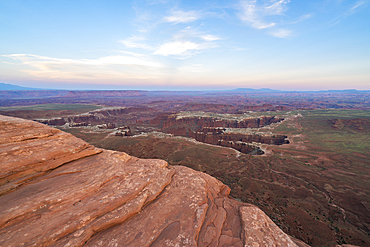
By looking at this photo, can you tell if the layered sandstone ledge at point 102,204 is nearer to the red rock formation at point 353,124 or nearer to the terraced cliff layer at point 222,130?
the terraced cliff layer at point 222,130

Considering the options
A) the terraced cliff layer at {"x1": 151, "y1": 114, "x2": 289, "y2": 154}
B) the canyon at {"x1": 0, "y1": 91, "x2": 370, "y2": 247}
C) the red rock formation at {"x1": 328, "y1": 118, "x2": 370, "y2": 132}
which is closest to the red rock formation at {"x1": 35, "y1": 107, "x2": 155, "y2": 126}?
the terraced cliff layer at {"x1": 151, "y1": 114, "x2": 289, "y2": 154}

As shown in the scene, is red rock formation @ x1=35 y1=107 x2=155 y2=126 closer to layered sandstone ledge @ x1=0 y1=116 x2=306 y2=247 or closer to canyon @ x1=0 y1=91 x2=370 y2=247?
canyon @ x1=0 y1=91 x2=370 y2=247

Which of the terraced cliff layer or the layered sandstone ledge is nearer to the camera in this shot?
the layered sandstone ledge

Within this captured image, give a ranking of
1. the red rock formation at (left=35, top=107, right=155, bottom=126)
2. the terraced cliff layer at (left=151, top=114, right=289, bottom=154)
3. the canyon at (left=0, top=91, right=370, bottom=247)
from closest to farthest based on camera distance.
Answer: the canyon at (left=0, top=91, right=370, bottom=247), the terraced cliff layer at (left=151, top=114, right=289, bottom=154), the red rock formation at (left=35, top=107, right=155, bottom=126)

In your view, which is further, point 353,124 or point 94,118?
point 94,118

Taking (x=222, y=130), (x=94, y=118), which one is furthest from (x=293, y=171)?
(x=94, y=118)

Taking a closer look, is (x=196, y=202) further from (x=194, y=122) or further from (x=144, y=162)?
(x=194, y=122)

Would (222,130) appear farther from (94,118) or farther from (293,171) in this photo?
(94,118)

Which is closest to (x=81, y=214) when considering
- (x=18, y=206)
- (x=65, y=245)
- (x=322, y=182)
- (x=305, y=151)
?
(x=65, y=245)
